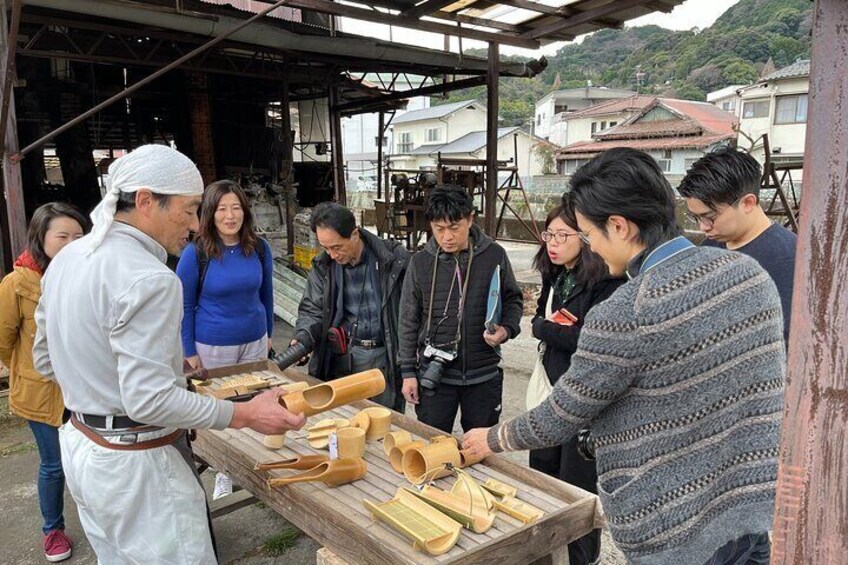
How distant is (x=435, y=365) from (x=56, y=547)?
6.50 feet

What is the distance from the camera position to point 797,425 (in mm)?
813

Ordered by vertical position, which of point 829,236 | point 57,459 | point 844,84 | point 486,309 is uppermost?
point 844,84

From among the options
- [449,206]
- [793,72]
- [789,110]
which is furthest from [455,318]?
[789,110]

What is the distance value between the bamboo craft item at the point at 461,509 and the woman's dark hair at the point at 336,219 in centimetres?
143

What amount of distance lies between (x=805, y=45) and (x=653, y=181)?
5140 cm

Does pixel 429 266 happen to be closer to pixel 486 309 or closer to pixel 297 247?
pixel 486 309

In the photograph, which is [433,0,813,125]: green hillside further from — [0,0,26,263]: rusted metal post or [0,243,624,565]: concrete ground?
[0,243,624,565]: concrete ground

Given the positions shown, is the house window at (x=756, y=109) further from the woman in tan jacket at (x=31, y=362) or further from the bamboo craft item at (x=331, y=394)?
the woman in tan jacket at (x=31, y=362)

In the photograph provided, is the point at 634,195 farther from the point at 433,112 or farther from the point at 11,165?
the point at 433,112

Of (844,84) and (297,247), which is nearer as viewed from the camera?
(844,84)

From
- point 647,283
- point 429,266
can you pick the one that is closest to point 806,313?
point 647,283

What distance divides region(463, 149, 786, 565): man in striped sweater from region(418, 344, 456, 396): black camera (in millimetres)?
1276

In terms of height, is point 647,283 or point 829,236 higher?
point 829,236

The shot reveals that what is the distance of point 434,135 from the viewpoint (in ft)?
120
